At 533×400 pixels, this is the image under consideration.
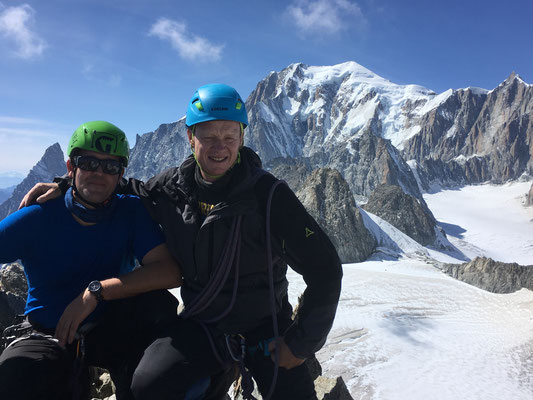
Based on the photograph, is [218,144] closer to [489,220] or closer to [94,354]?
[94,354]

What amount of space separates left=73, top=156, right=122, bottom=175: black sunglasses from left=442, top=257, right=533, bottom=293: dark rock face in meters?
43.2

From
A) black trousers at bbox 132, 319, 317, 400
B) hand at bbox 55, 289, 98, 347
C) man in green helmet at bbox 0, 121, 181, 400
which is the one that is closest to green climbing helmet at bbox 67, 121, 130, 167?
man in green helmet at bbox 0, 121, 181, 400

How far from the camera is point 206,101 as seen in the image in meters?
3.28

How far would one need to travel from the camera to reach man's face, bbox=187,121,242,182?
128 inches

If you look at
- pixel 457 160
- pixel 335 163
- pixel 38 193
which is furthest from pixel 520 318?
pixel 457 160

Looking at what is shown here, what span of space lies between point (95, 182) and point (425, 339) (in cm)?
2380

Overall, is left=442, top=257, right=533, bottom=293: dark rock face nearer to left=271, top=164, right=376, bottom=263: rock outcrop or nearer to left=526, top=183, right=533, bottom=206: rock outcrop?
left=271, top=164, right=376, bottom=263: rock outcrop

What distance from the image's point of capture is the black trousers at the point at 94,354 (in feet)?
9.36

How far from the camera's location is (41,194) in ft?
11.5

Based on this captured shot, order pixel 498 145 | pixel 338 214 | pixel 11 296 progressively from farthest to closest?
pixel 498 145, pixel 338 214, pixel 11 296

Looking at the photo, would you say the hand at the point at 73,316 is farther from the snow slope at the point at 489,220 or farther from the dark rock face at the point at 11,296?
the snow slope at the point at 489,220

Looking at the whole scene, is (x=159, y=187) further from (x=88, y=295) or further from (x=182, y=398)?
(x=182, y=398)

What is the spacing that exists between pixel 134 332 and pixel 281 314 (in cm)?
141

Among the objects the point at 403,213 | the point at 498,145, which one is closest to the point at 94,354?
the point at 403,213
